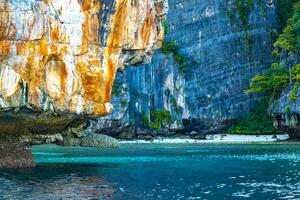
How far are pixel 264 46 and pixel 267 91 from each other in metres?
8.04

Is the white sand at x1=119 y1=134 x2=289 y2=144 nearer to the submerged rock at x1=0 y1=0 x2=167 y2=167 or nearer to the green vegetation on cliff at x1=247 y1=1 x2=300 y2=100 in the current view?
the green vegetation on cliff at x1=247 y1=1 x2=300 y2=100

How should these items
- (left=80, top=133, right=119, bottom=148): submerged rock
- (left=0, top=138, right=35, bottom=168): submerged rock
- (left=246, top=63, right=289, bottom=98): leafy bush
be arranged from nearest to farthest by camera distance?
(left=0, top=138, right=35, bottom=168): submerged rock, (left=80, top=133, right=119, bottom=148): submerged rock, (left=246, top=63, right=289, bottom=98): leafy bush

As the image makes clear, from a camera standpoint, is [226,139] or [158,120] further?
[158,120]

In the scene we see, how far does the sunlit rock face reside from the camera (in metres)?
25.4

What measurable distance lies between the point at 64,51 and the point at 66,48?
0.22m

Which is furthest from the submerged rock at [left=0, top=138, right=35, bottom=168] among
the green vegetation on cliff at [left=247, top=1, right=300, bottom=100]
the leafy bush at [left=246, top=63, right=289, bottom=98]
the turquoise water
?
the leafy bush at [left=246, top=63, right=289, bottom=98]

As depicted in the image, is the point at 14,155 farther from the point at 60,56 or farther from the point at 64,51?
the point at 64,51

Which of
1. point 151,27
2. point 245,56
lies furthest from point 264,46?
point 151,27

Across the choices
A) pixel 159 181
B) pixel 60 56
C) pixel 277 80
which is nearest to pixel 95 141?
pixel 60 56

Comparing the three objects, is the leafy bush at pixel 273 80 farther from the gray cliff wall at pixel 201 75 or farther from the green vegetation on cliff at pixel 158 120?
the green vegetation on cliff at pixel 158 120

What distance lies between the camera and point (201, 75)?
7725 cm

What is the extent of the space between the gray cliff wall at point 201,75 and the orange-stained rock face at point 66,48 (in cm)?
4096

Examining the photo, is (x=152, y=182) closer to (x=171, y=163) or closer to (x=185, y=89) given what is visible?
(x=171, y=163)

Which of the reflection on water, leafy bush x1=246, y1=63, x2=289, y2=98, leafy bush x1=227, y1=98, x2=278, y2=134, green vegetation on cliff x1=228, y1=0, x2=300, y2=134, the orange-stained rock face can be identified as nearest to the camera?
the reflection on water
